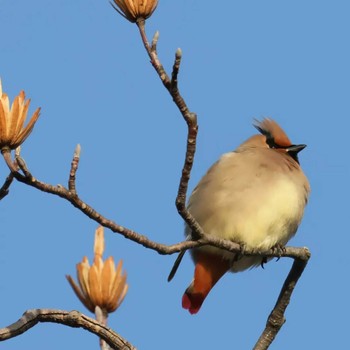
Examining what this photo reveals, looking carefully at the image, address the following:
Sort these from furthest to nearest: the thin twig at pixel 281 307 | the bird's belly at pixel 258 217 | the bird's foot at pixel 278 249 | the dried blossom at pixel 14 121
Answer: the bird's belly at pixel 258 217, the bird's foot at pixel 278 249, the thin twig at pixel 281 307, the dried blossom at pixel 14 121

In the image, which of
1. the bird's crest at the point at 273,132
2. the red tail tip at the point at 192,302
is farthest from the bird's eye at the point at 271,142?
the red tail tip at the point at 192,302

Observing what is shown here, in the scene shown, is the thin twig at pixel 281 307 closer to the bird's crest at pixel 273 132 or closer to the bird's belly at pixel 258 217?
the bird's belly at pixel 258 217

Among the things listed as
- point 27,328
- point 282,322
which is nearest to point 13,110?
point 27,328

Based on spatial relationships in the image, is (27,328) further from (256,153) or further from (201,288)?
(256,153)

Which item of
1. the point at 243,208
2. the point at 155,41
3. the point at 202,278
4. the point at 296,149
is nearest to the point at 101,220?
the point at 155,41

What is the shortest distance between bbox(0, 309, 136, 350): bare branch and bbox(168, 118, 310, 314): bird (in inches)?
61.5

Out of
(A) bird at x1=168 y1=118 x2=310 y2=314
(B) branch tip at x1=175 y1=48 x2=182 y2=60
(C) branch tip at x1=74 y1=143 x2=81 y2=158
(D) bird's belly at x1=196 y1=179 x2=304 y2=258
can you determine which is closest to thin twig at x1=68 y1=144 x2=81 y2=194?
(C) branch tip at x1=74 y1=143 x2=81 y2=158

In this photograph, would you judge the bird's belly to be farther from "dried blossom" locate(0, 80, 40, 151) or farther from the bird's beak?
"dried blossom" locate(0, 80, 40, 151)

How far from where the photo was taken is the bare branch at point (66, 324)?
230 cm

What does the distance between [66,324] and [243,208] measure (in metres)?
1.78

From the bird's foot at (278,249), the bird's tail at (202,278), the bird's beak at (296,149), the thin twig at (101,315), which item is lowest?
the thin twig at (101,315)

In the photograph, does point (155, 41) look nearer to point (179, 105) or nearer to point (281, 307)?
point (179, 105)

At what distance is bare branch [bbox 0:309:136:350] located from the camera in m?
2.30

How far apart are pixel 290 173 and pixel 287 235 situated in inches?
11.8
